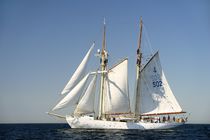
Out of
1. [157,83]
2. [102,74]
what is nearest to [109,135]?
[102,74]

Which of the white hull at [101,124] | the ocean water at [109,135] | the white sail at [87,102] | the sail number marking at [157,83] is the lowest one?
the ocean water at [109,135]

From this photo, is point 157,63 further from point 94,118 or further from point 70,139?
point 70,139

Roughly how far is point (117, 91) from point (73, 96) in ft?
28.3

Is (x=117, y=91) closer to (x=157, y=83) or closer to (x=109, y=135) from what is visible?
(x=157, y=83)

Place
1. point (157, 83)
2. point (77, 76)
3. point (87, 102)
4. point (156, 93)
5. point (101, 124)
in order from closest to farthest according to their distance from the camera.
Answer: point (77, 76)
point (87, 102)
point (101, 124)
point (157, 83)
point (156, 93)

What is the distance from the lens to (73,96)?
5944 cm

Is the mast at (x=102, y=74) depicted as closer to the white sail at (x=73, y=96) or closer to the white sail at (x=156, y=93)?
the white sail at (x=73, y=96)

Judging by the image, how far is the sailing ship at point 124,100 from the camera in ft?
205

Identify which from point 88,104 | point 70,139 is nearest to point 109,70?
point 88,104

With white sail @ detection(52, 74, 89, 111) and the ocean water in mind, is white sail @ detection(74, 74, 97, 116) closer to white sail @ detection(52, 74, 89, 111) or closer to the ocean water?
white sail @ detection(52, 74, 89, 111)

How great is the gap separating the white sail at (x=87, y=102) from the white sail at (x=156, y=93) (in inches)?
380

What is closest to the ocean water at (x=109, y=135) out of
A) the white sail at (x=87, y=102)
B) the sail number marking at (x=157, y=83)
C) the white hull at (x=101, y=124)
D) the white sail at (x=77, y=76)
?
the white hull at (x=101, y=124)

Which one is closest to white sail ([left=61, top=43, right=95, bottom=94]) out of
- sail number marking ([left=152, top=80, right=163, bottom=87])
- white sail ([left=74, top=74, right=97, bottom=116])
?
white sail ([left=74, top=74, right=97, bottom=116])

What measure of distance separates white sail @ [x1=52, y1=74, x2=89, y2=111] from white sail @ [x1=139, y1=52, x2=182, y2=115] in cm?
1244
